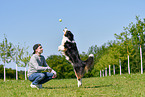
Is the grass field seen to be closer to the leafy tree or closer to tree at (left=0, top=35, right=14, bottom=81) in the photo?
tree at (left=0, top=35, right=14, bottom=81)

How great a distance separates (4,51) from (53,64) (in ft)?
126

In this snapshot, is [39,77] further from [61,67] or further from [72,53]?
[61,67]

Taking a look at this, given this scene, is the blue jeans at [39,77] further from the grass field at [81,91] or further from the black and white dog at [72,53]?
the black and white dog at [72,53]

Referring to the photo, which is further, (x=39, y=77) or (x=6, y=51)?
(x=6, y=51)

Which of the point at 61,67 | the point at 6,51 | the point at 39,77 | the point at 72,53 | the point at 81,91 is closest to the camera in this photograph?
the point at 81,91

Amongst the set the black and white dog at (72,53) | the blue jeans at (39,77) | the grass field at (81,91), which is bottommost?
the grass field at (81,91)

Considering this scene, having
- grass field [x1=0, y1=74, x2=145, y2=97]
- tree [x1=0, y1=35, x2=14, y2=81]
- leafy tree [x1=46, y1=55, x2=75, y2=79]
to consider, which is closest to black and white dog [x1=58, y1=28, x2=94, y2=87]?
grass field [x1=0, y1=74, x2=145, y2=97]

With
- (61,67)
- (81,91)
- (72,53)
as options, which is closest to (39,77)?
(72,53)

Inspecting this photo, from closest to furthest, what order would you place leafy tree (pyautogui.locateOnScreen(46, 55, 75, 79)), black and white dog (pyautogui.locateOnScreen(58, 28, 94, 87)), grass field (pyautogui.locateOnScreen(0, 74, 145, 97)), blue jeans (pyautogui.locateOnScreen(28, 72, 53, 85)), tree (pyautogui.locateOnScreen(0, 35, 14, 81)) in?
grass field (pyautogui.locateOnScreen(0, 74, 145, 97)) → black and white dog (pyautogui.locateOnScreen(58, 28, 94, 87)) → blue jeans (pyautogui.locateOnScreen(28, 72, 53, 85)) → tree (pyautogui.locateOnScreen(0, 35, 14, 81)) → leafy tree (pyautogui.locateOnScreen(46, 55, 75, 79))

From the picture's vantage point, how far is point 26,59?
3612cm

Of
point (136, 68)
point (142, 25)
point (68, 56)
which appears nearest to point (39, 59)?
point (68, 56)

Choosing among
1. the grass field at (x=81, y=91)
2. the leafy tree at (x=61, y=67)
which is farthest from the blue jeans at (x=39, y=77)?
the leafy tree at (x=61, y=67)

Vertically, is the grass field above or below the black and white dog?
below

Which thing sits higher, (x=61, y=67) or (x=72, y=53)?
(x=61, y=67)
